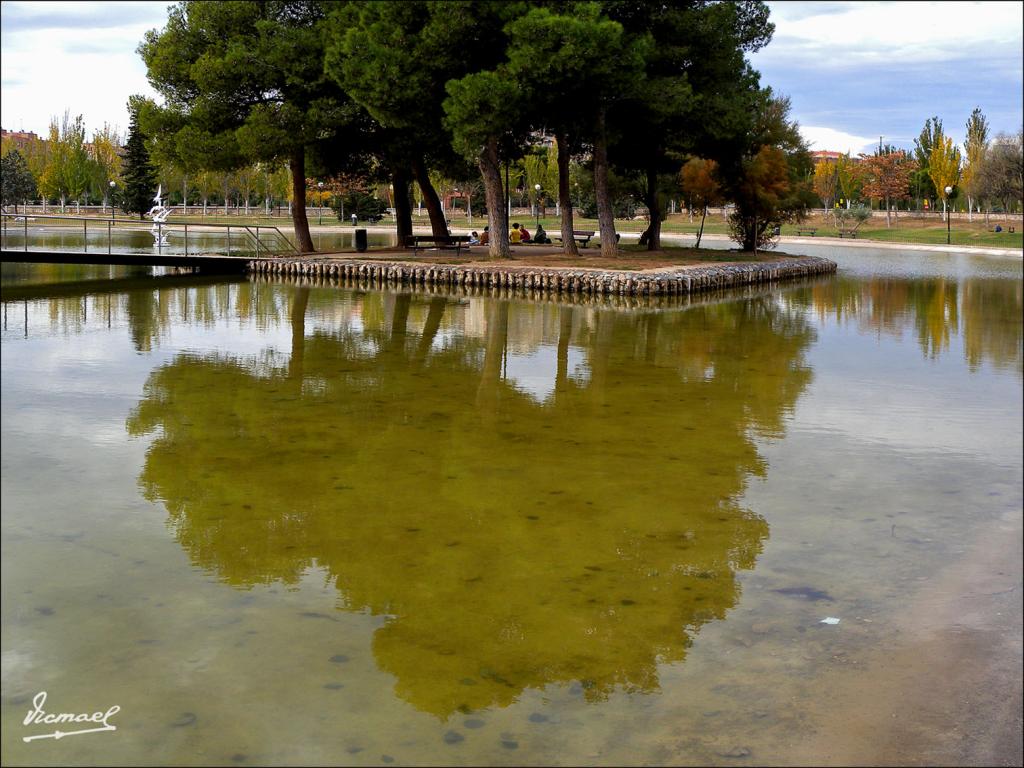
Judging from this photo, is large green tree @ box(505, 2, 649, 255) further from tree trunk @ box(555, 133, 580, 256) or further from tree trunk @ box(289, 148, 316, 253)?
tree trunk @ box(289, 148, 316, 253)

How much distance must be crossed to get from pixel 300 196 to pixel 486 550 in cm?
3271

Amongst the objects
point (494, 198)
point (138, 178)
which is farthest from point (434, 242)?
point (138, 178)

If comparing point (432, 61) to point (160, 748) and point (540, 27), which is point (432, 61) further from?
point (160, 748)

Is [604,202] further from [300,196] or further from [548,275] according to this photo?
[300,196]

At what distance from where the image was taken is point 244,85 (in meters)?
36.2

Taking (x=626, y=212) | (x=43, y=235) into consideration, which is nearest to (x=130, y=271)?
(x=43, y=235)

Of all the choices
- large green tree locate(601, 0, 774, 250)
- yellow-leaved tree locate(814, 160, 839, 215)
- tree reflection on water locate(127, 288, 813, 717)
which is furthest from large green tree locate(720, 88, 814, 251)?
yellow-leaved tree locate(814, 160, 839, 215)

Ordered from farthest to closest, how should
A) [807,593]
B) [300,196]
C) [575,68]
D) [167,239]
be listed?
[167,239]
[300,196]
[575,68]
[807,593]

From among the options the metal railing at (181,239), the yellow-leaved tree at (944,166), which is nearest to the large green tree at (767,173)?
the metal railing at (181,239)

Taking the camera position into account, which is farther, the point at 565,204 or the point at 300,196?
the point at 300,196

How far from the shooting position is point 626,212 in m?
79.4

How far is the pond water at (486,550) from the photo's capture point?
5730 mm

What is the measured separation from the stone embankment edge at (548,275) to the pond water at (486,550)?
41.6 ft

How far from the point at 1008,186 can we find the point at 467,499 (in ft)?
212
